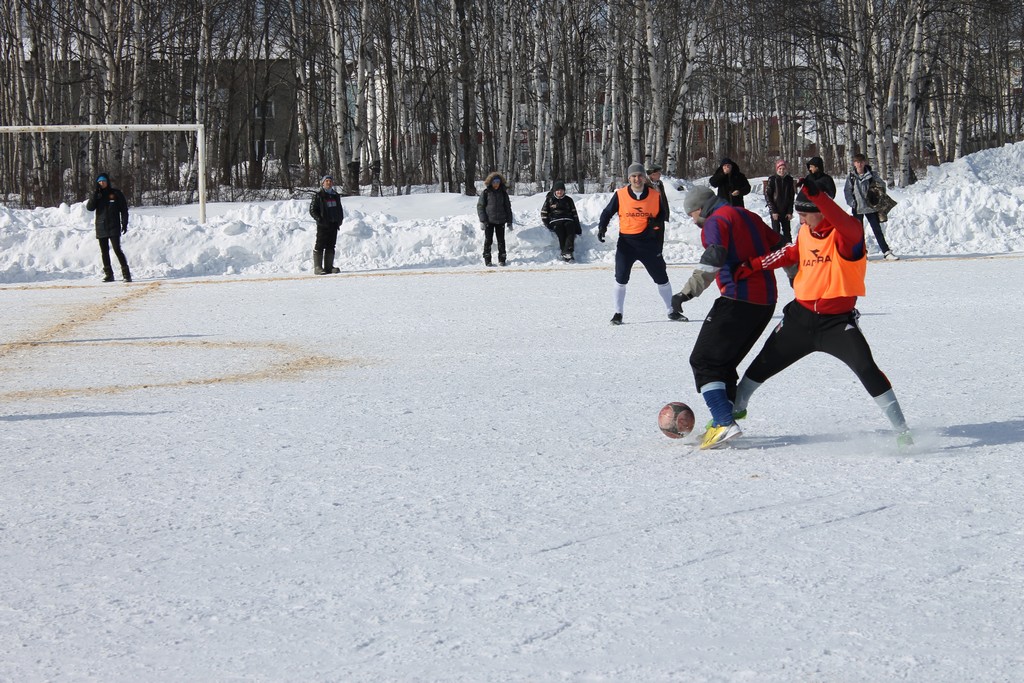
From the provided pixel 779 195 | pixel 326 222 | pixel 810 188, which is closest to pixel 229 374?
pixel 810 188

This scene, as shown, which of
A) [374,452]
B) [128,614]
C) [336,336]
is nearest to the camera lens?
[128,614]

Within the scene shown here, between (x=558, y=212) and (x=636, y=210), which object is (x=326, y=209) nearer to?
(x=558, y=212)

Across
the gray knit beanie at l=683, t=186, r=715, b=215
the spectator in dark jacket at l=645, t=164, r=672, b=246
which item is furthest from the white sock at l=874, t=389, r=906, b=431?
the spectator in dark jacket at l=645, t=164, r=672, b=246

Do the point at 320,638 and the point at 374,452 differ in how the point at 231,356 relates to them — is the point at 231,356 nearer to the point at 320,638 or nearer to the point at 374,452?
the point at 374,452

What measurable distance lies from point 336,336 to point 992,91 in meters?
39.1

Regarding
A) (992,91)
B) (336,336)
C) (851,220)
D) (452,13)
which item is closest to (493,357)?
(336,336)

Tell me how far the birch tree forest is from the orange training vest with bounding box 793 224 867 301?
22217mm

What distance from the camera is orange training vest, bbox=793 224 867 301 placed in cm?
526

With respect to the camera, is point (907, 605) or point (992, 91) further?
point (992, 91)

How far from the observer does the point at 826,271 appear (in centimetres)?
530

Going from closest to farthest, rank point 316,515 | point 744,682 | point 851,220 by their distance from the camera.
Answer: point 744,682
point 316,515
point 851,220

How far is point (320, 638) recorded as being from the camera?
3256 millimetres

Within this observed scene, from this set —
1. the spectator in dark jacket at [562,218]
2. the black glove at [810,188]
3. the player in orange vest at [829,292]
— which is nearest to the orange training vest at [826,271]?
the player in orange vest at [829,292]

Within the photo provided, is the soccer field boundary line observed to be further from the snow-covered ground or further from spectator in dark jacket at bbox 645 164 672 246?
the snow-covered ground
